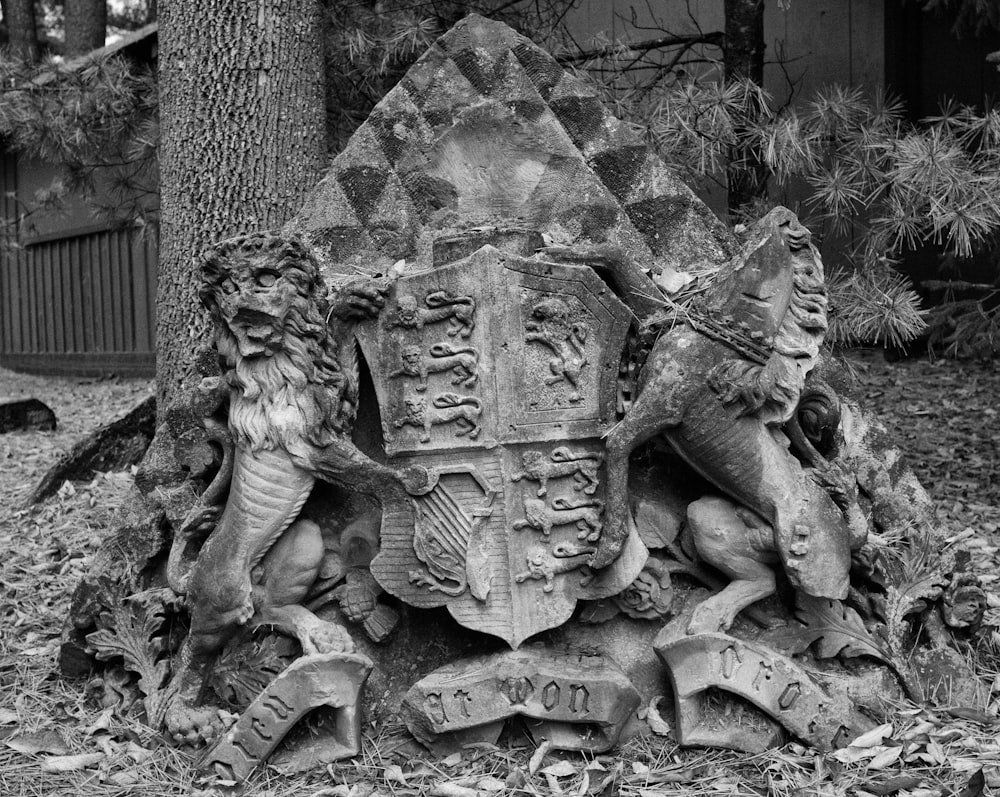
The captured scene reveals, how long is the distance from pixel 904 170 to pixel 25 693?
379 cm

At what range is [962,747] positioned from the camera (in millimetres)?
3148

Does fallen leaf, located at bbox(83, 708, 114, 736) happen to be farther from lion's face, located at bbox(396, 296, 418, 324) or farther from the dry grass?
lion's face, located at bbox(396, 296, 418, 324)

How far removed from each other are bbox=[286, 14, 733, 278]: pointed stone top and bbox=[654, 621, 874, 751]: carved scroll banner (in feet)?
3.90

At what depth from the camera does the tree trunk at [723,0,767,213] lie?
5.70 meters

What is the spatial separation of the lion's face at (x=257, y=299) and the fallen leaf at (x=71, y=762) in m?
1.26

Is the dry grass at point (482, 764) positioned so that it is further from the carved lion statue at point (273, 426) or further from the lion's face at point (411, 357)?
the lion's face at point (411, 357)

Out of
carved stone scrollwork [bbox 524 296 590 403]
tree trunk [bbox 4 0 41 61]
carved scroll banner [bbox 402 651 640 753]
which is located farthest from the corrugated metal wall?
carved scroll banner [bbox 402 651 640 753]

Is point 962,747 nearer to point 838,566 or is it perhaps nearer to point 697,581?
point 838,566

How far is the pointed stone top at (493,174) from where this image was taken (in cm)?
359

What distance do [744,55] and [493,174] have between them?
255cm

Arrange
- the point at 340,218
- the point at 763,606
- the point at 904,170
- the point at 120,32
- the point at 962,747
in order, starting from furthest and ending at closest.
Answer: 1. the point at 120,32
2. the point at 904,170
3. the point at 340,218
4. the point at 763,606
5. the point at 962,747

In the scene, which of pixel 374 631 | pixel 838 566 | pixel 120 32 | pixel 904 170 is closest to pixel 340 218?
pixel 374 631

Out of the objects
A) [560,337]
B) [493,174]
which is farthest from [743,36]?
[560,337]

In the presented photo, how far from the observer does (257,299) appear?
121 inches
